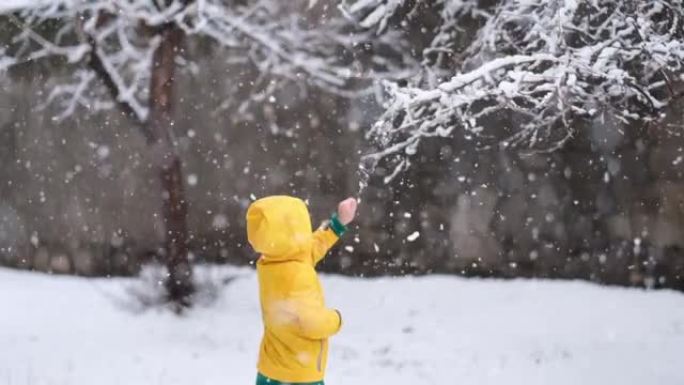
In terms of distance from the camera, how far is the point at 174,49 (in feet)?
25.1

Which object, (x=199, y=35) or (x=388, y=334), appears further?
(x=199, y=35)

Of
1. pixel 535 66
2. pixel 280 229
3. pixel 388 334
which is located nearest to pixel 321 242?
pixel 280 229

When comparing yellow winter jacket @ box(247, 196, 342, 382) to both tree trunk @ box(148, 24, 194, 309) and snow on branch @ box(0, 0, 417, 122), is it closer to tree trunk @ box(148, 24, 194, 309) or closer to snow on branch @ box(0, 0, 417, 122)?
snow on branch @ box(0, 0, 417, 122)

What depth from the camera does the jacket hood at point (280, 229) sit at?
372cm

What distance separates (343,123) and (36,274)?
3739mm

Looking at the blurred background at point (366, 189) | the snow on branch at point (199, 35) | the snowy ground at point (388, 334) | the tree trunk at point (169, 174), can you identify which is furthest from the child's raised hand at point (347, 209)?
the blurred background at point (366, 189)

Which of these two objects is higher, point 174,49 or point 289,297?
→ point 174,49

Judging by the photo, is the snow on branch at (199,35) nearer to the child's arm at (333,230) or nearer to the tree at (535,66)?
the tree at (535,66)

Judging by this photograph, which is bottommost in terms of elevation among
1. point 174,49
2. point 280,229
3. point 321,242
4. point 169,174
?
point 169,174

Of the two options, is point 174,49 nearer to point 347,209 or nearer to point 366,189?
point 366,189

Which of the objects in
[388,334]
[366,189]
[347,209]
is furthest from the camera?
[366,189]

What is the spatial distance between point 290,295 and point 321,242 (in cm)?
39

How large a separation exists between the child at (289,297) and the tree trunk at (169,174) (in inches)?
149

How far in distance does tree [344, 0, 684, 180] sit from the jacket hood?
2.02 meters
